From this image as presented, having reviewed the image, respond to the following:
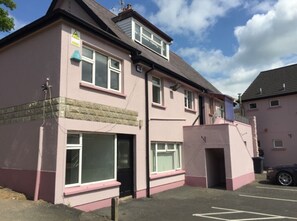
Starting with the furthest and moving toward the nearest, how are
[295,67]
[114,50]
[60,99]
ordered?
1. [295,67]
2. [114,50]
3. [60,99]

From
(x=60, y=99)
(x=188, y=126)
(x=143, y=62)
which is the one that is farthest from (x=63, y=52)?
(x=188, y=126)

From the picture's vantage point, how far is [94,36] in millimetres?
10508

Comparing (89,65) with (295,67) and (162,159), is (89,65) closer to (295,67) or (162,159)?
(162,159)

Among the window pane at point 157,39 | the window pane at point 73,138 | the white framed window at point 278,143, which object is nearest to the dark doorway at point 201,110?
the window pane at point 157,39

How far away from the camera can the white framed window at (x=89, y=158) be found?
9.30 metres

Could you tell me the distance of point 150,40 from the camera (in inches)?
663

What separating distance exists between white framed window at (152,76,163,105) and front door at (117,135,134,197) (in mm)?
2890

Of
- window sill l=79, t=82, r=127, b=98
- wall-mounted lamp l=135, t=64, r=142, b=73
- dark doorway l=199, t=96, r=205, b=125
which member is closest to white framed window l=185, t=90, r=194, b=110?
dark doorway l=199, t=96, r=205, b=125

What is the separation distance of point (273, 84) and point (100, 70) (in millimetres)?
22596

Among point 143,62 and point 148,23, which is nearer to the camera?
point 143,62

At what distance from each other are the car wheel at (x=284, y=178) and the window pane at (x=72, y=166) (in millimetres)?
11363

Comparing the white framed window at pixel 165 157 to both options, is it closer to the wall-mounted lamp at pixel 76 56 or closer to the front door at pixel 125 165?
the front door at pixel 125 165

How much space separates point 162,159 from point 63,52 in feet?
23.7

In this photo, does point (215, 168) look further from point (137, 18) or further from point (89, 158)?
point (137, 18)
